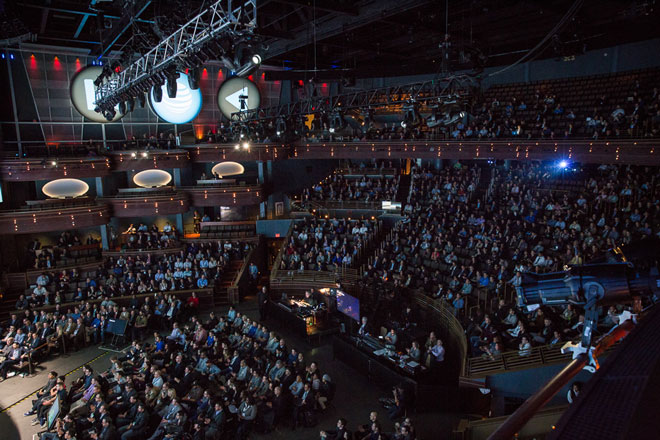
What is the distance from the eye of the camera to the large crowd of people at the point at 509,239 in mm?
10445

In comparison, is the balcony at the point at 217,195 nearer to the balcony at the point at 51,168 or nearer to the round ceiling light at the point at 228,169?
the round ceiling light at the point at 228,169

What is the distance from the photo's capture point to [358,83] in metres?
28.3

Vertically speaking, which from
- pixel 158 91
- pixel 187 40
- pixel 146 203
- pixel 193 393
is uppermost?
pixel 187 40

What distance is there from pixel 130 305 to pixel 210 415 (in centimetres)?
933

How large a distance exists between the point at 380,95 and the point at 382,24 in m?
3.54

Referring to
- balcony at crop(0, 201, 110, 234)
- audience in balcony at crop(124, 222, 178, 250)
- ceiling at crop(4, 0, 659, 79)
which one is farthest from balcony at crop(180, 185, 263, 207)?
ceiling at crop(4, 0, 659, 79)

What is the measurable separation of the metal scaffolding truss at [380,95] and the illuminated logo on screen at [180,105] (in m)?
8.29

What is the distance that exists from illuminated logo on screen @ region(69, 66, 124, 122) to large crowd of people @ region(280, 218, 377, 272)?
12144 millimetres

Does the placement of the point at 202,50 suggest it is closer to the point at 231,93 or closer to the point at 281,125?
the point at 281,125

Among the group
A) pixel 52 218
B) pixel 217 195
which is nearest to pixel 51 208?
pixel 52 218

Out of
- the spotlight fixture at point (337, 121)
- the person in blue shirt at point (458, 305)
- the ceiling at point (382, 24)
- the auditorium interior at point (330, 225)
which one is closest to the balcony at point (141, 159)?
the auditorium interior at point (330, 225)

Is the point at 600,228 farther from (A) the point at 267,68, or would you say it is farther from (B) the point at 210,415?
(A) the point at 267,68

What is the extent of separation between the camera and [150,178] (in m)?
23.5

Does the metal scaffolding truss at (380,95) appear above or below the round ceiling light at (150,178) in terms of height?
above
